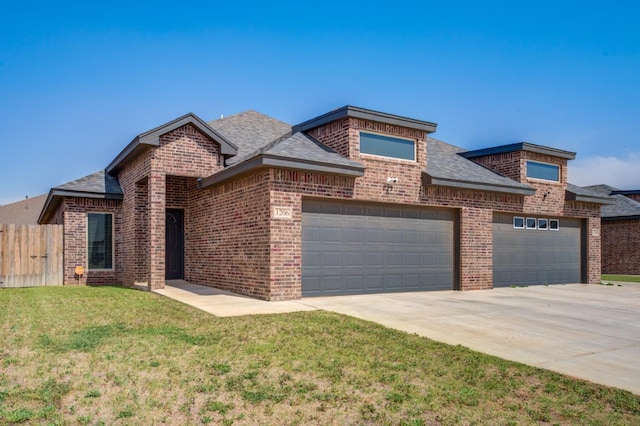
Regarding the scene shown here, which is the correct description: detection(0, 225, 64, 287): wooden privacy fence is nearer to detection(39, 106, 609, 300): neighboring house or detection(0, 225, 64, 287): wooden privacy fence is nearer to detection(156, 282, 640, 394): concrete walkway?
detection(39, 106, 609, 300): neighboring house

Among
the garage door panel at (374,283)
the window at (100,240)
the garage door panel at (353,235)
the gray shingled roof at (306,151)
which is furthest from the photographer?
the window at (100,240)

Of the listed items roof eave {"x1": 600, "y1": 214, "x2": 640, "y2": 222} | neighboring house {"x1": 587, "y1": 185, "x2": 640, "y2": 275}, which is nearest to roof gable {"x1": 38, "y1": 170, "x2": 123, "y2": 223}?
neighboring house {"x1": 587, "y1": 185, "x2": 640, "y2": 275}

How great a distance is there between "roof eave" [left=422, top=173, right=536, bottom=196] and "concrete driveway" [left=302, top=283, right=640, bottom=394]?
3.34m

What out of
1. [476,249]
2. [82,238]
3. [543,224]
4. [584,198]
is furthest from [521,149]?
[82,238]

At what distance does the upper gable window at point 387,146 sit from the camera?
13.9 meters

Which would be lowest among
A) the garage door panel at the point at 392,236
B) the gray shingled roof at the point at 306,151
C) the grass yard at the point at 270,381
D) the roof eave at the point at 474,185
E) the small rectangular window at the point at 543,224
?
the grass yard at the point at 270,381

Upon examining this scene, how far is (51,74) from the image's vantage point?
48.6 feet

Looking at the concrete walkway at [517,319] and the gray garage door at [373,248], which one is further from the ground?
the gray garage door at [373,248]

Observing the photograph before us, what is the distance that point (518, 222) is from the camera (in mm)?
17750

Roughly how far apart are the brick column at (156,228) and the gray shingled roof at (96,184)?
11.9ft

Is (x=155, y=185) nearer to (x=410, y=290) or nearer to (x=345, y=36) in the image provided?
(x=345, y=36)

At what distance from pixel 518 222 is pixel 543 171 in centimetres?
270

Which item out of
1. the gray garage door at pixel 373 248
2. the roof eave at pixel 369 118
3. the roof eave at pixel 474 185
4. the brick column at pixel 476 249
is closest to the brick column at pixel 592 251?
the roof eave at pixel 474 185

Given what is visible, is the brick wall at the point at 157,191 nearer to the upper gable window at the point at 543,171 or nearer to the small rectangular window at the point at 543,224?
the upper gable window at the point at 543,171
